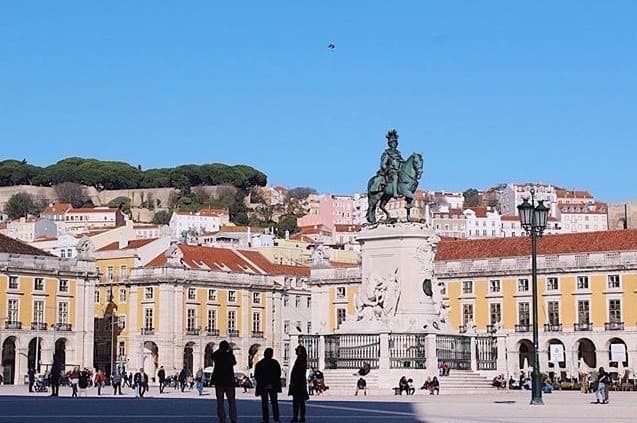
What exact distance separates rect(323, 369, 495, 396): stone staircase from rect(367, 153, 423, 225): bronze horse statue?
17.9 ft

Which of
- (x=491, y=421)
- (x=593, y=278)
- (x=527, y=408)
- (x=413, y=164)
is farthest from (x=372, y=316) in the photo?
(x=593, y=278)

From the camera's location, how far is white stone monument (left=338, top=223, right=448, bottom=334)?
4478 centimetres

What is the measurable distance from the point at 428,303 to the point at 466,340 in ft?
6.99

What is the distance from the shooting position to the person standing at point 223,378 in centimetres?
2292

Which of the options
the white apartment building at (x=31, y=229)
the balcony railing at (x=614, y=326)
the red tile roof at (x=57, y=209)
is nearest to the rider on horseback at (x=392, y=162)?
the balcony railing at (x=614, y=326)

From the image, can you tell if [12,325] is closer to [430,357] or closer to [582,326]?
[582,326]

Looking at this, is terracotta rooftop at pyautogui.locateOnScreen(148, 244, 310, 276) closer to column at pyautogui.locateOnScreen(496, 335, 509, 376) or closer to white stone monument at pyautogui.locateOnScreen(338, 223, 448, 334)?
column at pyautogui.locateOnScreen(496, 335, 509, 376)

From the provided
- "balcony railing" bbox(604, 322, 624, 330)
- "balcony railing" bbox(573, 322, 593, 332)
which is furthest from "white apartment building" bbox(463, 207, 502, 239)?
"balcony railing" bbox(604, 322, 624, 330)

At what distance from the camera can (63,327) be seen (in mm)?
83438

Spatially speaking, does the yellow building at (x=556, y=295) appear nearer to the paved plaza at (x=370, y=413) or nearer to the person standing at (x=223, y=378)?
the paved plaza at (x=370, y=413)

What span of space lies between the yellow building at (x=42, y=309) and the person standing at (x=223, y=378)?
57912mm

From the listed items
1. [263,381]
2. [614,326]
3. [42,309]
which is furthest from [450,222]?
[263,381]

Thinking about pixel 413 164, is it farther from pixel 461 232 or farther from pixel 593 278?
pixel 461 232

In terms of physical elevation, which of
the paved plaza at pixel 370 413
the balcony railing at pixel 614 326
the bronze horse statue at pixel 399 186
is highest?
the bronze horse statue at pixel 399 186
